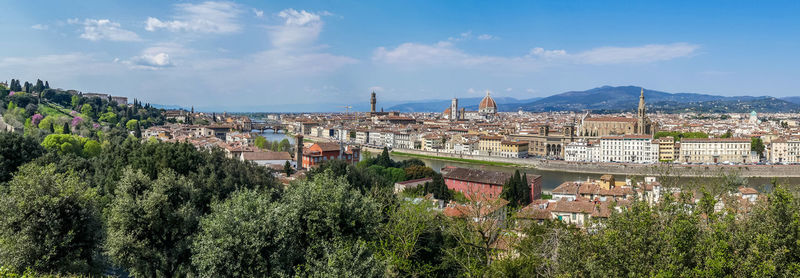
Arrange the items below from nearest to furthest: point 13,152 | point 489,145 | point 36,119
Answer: point 13,152 < point 36,119 < point 489,145

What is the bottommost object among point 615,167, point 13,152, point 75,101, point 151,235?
point 615,167

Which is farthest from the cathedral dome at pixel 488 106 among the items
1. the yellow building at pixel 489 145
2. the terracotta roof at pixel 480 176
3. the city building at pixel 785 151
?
the terracotta roof at pixel 480 176

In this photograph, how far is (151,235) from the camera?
22.4 feet

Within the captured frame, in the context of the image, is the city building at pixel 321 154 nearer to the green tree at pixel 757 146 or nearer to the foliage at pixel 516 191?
the foliage at pixel 516 191

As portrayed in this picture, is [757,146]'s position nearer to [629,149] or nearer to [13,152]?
[629,149]

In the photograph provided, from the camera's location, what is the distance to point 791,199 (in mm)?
4418

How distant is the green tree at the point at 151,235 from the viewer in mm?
6480

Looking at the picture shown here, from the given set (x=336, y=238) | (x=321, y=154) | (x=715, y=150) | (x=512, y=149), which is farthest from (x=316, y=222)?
(x=715, y=150)

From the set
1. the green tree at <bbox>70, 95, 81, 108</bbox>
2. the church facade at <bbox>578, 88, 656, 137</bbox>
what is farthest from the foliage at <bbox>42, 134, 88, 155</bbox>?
the church facade at <bbox>578, 88, 656, 137</bbox>

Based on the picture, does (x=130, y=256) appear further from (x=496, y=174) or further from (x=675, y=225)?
(x=496, y=174)

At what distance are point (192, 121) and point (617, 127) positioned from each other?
48234 mm

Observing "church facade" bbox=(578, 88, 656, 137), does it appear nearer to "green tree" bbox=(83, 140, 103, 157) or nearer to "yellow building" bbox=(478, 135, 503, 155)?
"yellow building" bbox=(478, 135, 503, 155)

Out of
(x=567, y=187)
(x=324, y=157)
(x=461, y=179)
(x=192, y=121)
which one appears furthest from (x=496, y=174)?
(x=192, y=121)

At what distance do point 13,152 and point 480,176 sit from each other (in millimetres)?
14247
